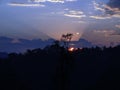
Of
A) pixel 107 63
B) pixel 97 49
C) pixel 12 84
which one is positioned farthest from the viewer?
pixel 97 49

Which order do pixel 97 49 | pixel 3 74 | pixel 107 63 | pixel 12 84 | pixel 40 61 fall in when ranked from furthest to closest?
pixel 97 49 < pixel 40 61 < pixel 107 63 < pixel 3 74 < pixel 12 84

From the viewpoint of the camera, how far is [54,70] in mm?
90375

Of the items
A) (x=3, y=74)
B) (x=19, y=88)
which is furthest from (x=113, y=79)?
(x=19, y=88)

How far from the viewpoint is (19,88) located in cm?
5722

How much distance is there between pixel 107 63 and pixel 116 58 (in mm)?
2627

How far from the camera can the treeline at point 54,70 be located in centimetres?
7104

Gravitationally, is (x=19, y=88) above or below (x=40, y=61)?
above

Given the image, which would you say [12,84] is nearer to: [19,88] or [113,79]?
[19,88]

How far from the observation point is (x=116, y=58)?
10094cm

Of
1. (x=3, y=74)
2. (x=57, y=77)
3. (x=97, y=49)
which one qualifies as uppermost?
(x=57, y=77)

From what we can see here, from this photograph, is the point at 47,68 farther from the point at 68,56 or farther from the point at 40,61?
the point at 68,56

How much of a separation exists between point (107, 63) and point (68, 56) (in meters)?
62.7

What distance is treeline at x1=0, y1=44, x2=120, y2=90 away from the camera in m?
71.0

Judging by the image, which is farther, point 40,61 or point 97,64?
point 40,61
